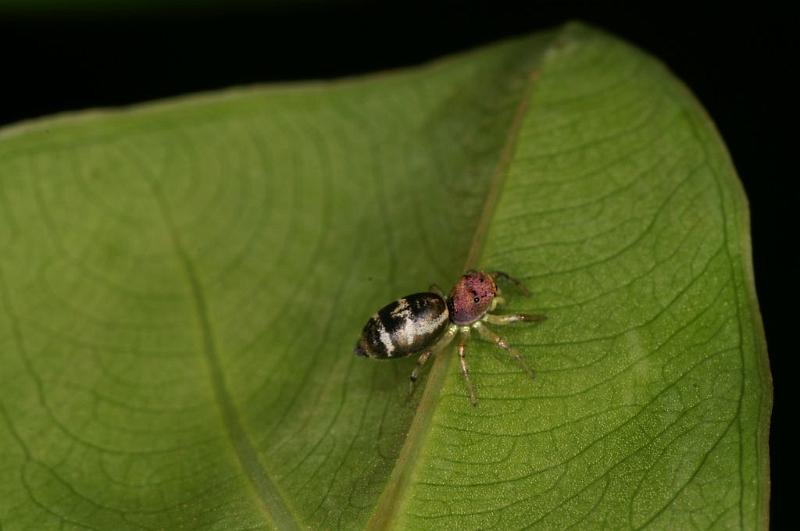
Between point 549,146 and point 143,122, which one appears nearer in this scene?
point 549,146

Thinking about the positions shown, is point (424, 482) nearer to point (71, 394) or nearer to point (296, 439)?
point (296, 439)

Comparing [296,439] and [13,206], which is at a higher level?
[13,206]

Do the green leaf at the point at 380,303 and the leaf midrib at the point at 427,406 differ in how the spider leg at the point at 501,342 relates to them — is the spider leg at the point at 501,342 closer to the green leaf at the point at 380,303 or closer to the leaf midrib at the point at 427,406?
the green leaf at the point at 380,303

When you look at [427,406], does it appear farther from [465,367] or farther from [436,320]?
[436,320]

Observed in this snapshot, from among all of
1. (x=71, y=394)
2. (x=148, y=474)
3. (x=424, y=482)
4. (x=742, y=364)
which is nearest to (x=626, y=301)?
(x=742, y=364)

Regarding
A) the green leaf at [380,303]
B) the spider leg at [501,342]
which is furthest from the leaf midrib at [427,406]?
the spider leg at [501,342]

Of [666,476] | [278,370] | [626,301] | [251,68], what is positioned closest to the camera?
[666,476]
